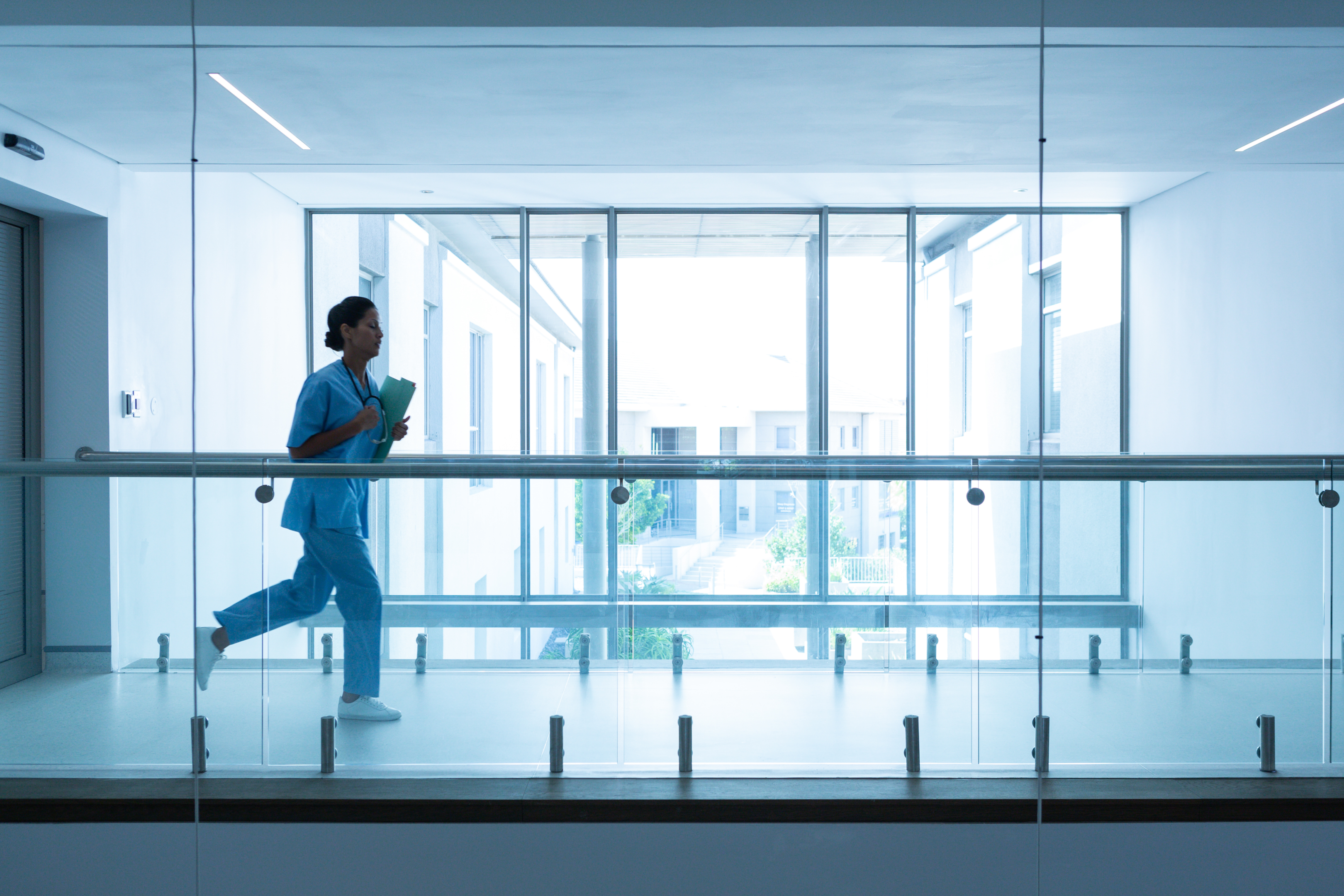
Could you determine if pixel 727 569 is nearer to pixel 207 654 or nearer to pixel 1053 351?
pixel 207 654

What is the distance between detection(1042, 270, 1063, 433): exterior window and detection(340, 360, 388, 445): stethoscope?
5.68 meters

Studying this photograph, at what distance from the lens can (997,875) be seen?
222 centimetres

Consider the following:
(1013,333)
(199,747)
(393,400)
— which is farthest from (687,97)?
(1013,333)

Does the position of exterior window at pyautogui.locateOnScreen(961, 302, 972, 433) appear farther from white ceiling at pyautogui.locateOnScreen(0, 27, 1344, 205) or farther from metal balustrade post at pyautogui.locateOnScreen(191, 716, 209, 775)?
metal balustrade post at pyautogui.locateOnScreen(191, 716, 209, 775)

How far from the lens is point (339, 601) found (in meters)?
2.45

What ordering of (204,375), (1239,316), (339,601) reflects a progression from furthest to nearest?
1. (1239,316)
2. (204,375)
3. (339,601)

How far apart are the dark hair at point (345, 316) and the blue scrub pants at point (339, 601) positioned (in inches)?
26.5

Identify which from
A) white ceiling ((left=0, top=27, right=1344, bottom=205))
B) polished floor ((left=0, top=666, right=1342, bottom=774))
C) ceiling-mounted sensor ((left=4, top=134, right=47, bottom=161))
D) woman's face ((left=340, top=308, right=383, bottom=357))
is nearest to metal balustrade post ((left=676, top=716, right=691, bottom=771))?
polished floor ((left=0, top=666, right=1342, bottom=774))

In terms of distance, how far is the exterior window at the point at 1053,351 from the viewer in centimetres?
685

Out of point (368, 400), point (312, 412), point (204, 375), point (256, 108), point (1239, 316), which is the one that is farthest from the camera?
point (1239, 316)

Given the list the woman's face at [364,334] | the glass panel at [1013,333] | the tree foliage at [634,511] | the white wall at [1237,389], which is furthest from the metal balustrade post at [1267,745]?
the glass panel at [1013,333]

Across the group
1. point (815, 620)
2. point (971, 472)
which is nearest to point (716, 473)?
point (815, 620)

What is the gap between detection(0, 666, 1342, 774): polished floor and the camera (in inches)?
94.2

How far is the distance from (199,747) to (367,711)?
455 millimetres
